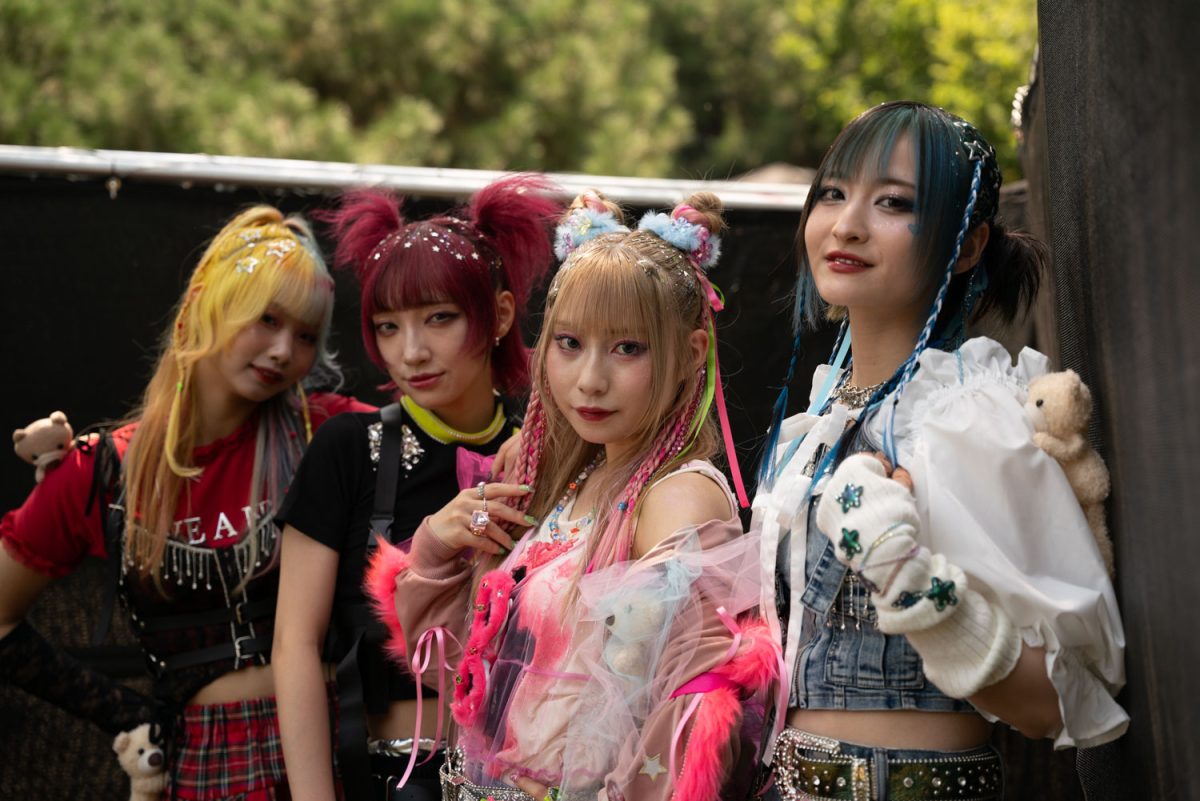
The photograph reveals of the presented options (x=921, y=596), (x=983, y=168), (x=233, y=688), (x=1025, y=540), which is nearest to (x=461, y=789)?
(x=233, y=688)

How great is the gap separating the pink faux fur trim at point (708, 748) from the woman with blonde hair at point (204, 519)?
1.40 metres

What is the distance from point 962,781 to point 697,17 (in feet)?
48.6

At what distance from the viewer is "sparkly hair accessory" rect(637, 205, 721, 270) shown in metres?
2.39

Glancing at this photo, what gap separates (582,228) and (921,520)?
0.94 metres

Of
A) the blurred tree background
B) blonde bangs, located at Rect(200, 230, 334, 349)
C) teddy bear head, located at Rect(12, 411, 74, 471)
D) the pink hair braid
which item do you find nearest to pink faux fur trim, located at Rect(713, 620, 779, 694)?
the pink hair braid

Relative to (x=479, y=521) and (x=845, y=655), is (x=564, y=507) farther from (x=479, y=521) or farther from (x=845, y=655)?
(x=845, y=655)

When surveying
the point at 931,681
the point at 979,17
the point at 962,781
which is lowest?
the point at 962,781

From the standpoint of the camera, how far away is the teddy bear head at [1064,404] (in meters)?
1.79

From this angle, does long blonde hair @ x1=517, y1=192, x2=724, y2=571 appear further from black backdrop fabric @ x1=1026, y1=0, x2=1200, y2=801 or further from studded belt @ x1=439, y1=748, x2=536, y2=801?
black backdrop fabric @ x1=1026, y1=0, x2=1200, y2=801

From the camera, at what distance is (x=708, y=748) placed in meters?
1.94

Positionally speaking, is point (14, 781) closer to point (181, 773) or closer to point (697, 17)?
point (181, 773)

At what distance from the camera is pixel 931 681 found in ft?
6.13

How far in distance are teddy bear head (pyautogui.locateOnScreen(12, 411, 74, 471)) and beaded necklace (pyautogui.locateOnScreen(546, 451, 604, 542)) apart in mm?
1483

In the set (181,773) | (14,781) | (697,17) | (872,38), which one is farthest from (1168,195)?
(697,17)
